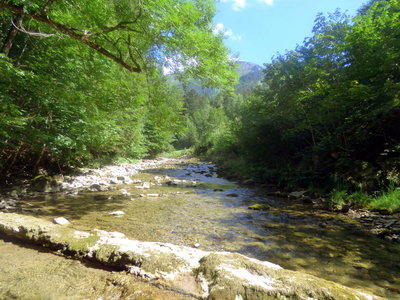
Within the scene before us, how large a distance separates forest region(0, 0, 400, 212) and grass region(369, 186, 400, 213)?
0.04 m

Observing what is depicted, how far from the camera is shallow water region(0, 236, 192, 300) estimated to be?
1894 millimetres

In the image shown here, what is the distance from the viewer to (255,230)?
199 inches

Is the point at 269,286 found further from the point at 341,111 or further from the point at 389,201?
the point at 341,111

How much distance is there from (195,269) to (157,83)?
542cm

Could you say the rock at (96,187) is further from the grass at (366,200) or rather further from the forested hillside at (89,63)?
the grass at (366,200)

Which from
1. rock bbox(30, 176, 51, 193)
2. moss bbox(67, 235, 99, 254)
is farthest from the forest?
moss bbox(67, 235, 99, 254)

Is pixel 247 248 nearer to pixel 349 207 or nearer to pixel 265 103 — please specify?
pixel 349 207

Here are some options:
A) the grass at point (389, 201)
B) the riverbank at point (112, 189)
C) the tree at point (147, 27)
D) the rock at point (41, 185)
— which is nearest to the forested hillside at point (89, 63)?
the tree at point (147, 27)

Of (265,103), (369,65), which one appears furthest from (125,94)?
(265,103)

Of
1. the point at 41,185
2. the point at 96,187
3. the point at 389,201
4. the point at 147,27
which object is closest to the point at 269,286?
the point at 147,27

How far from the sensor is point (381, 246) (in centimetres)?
430

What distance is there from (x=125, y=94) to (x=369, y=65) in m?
8.66

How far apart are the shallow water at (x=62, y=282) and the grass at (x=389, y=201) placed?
22.7 feet

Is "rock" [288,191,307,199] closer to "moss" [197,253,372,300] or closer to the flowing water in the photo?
the flowing water
